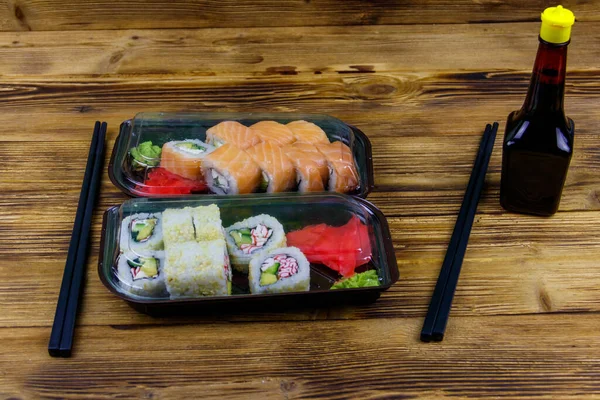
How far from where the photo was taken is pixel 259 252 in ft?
5.53

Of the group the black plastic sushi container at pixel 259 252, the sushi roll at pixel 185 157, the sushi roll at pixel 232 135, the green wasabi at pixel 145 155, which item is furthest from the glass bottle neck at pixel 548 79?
the green wasabi at pixel 145 155

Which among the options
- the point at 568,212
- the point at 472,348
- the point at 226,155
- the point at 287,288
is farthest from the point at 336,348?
the point at 568,212

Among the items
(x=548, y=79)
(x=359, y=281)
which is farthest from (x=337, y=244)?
(x=548, y=79)

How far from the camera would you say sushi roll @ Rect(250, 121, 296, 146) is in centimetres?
201

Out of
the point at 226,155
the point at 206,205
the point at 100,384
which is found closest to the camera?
the point at 100,384

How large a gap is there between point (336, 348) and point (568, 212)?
0.72 m

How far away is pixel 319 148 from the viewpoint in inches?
77.6

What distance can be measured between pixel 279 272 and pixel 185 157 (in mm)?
467

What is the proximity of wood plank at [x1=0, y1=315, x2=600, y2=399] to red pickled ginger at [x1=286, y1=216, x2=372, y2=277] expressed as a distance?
13 cm

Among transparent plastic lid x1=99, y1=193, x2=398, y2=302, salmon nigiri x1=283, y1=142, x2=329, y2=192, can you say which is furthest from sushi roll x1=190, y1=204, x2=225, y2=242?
salmon nigiri x1=283, y1=142, x2=329, y2=192

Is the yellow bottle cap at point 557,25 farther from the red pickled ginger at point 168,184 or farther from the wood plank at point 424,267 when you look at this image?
the red pickled ginger at point 168,184

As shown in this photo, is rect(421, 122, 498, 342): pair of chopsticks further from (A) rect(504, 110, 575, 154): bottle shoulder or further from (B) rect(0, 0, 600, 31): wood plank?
(B) rect(0, 0, 600, 31): wood plank

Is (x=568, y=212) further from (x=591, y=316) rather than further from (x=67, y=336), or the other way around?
(x=67, y=336)

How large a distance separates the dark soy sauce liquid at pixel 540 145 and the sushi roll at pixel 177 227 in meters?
0.74
